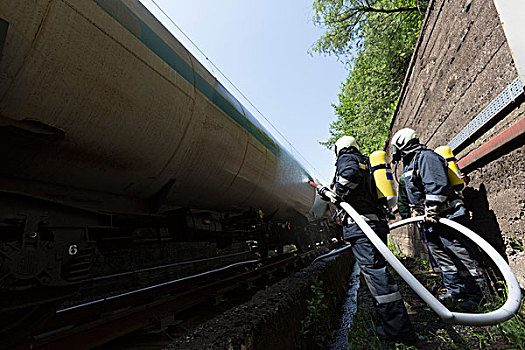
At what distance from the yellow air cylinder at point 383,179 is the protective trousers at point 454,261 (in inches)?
36.1

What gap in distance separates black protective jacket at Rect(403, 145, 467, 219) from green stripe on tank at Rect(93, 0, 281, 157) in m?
2.39

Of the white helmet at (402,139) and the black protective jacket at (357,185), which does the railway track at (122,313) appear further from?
the white helmet at (402,139)

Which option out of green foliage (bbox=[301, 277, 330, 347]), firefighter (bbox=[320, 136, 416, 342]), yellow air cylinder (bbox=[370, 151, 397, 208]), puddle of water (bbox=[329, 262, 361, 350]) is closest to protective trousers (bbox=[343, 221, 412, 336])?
firefighter (bbox=[320, 136, 416, 342])

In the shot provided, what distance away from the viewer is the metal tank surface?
172 cm

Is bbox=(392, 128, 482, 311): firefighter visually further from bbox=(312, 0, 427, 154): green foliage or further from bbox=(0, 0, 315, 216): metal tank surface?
bbox=(312, 0, 427, 154): green foliage

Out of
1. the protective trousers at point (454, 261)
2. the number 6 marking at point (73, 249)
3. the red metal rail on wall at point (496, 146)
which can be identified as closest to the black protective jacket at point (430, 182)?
the protective trousers at point (454, 261)

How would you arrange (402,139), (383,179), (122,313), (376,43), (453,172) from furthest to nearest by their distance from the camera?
(376,43) < (402,139) < (453,172) < (383,179) < (122,313)

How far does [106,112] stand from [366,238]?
2.61m

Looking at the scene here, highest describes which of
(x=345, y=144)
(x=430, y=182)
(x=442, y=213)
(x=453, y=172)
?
(x=345, y=144)

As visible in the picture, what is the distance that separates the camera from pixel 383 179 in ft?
10.2

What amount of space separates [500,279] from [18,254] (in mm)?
4389

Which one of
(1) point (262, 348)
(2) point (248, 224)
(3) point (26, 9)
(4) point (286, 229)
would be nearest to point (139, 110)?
(3) point (26, 9)

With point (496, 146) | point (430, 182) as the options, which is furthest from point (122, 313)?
point (496, 146)

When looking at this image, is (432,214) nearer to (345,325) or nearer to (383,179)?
(383,179)
